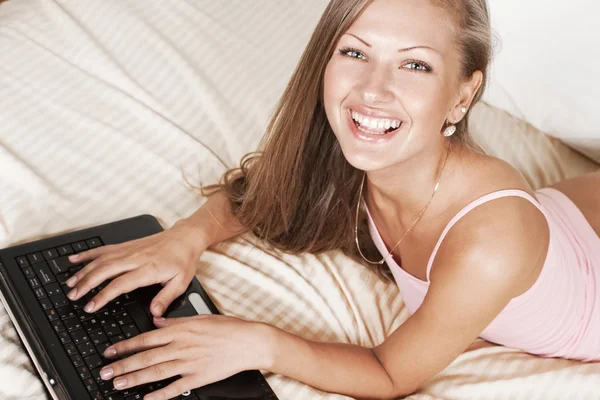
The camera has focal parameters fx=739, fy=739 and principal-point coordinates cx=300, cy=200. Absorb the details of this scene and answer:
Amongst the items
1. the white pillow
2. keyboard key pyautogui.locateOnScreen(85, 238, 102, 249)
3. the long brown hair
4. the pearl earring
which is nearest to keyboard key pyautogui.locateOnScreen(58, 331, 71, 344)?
keyboard key pyautogui.locateOnScreen(85, 238, 102, 249)

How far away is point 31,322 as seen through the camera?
39.7 inches

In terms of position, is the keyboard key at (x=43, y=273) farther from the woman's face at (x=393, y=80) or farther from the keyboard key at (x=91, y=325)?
the woman's face at (x=393, y=80)

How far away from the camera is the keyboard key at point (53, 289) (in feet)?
3.50

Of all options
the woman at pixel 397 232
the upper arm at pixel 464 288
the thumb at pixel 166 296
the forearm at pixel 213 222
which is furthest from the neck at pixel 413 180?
the thumb at pixel 166 296

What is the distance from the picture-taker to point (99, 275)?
1.09 metres

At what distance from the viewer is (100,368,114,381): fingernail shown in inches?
37.4

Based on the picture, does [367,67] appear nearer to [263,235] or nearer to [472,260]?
[472,260]

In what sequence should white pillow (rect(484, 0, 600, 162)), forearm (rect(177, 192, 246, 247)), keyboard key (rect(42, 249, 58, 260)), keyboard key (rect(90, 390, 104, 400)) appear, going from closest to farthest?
keyboard key (rect(90, 390, 104, 400)) → keyboard key (rect(42, 249, 58, 260)) → forearm (rect(177, 192, 246, 247)) → white pillow (rect(484, 0, 600, 162))

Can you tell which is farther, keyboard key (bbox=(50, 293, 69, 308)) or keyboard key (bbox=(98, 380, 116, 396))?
keyboard key (bbox=(50, 293, 69, 308))

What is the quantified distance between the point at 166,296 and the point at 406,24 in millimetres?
527

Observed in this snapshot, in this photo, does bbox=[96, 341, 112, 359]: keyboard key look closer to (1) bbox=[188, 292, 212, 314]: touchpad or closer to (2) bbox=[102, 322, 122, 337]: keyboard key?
(2) bbox=[102, 322, 122, 337]: keyboard key

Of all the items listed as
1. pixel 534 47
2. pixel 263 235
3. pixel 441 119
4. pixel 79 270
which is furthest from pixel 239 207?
pixel 534 47

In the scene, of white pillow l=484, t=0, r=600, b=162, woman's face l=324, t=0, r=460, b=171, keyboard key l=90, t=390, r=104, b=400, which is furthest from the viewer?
white pillow l=484, t=0, r=600, b=162

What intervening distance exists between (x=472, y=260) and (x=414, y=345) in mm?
150
